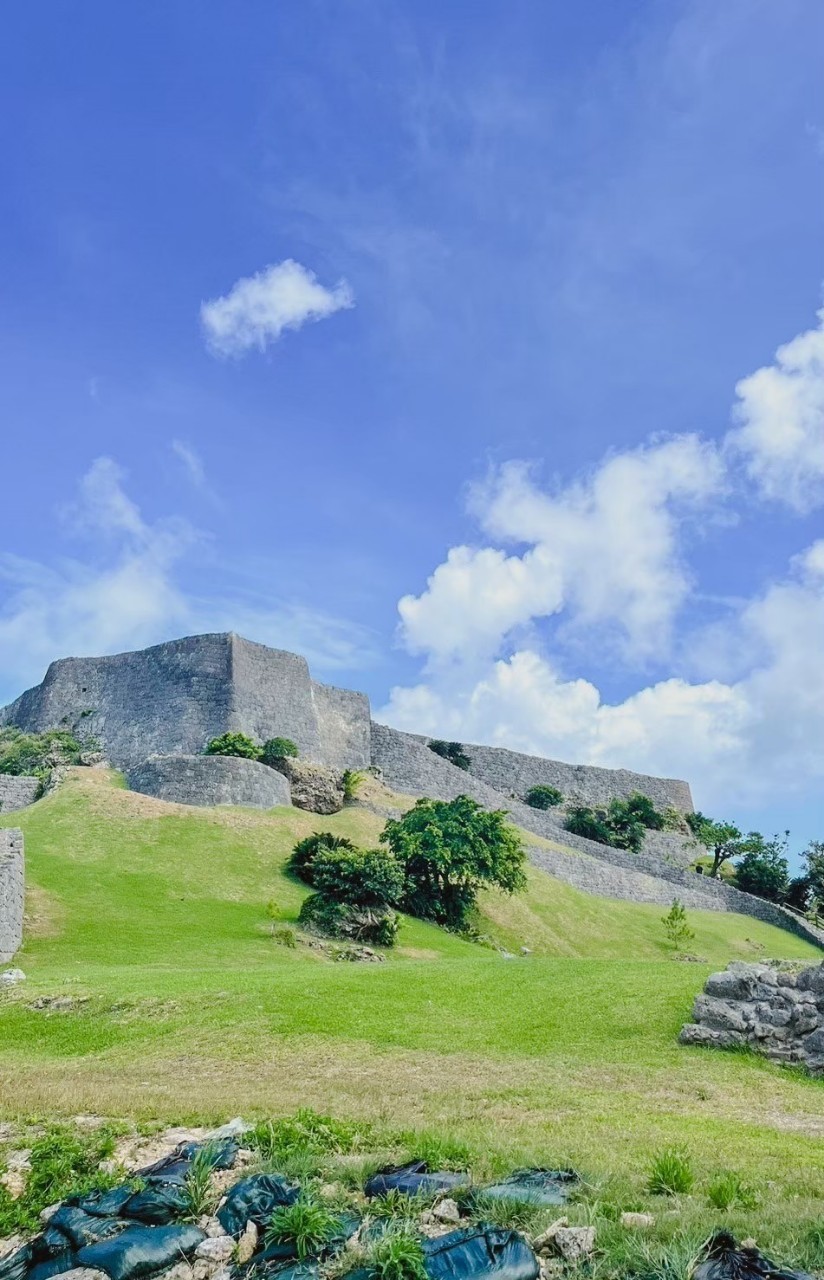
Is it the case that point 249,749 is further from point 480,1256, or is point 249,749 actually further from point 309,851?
point 480,1256

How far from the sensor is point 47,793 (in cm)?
4106

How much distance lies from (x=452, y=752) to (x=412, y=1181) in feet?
229

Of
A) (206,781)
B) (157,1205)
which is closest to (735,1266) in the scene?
(157,1205)

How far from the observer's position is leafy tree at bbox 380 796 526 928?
1481 inches

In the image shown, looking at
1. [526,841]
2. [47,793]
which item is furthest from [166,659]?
[526,841]

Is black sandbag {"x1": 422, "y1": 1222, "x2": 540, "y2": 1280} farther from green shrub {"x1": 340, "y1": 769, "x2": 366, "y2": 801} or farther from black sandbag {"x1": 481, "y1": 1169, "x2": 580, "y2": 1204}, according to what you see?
green shrub {"x1": 340, "y1": 769, "x2": 366, "y2": 801}

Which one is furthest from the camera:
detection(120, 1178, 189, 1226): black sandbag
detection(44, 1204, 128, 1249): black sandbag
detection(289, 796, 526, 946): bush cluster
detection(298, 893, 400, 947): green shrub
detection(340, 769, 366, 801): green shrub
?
detection(340, 769, 366, 801): green shrub

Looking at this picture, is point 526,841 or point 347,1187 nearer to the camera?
point 347,1187

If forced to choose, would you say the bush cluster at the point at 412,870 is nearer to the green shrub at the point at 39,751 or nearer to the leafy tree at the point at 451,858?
the leafy tree at the point at 451,858

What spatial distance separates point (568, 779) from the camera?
80875 mm

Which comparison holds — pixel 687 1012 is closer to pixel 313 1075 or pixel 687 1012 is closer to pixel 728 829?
pixel 313 1075

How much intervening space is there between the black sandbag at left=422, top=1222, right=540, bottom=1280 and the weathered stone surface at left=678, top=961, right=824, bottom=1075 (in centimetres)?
1007

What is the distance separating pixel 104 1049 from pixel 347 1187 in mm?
9571

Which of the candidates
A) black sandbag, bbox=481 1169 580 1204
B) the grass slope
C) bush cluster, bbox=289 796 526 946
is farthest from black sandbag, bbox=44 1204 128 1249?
bush cluster, bbox=289 796 526 946
